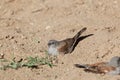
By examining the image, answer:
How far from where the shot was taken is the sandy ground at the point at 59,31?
7293 millimetres

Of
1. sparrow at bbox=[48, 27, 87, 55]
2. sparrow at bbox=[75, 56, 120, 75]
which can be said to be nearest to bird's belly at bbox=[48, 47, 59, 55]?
sparrow at bbox=[48, 27, 87, 55]

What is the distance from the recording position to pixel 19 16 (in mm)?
9594

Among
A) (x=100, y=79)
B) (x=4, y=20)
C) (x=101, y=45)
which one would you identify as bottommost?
(x=100, y=79)

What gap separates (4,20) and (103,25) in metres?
1.83

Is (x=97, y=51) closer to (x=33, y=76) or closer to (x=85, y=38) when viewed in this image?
(x=85, y=38)

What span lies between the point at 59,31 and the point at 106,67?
172 cm

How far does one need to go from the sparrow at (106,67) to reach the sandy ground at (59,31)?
3.4 inches

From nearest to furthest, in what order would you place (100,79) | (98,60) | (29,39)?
(100,79) → (98,60) → (29,39)

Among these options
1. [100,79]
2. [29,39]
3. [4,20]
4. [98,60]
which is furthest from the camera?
[4,20]

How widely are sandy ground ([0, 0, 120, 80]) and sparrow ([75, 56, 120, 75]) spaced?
3.4 inches

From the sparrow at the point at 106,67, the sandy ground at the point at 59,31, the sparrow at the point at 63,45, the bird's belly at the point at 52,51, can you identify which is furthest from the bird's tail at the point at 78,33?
the sparrow at the point at 106,67

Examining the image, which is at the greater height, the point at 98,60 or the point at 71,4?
the point at 71,4

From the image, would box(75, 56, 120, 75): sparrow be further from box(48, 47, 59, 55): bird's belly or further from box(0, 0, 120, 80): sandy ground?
box(48, 47, 59, 55): bird's belly

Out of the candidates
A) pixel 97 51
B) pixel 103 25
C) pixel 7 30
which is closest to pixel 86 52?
pixel 97 51
